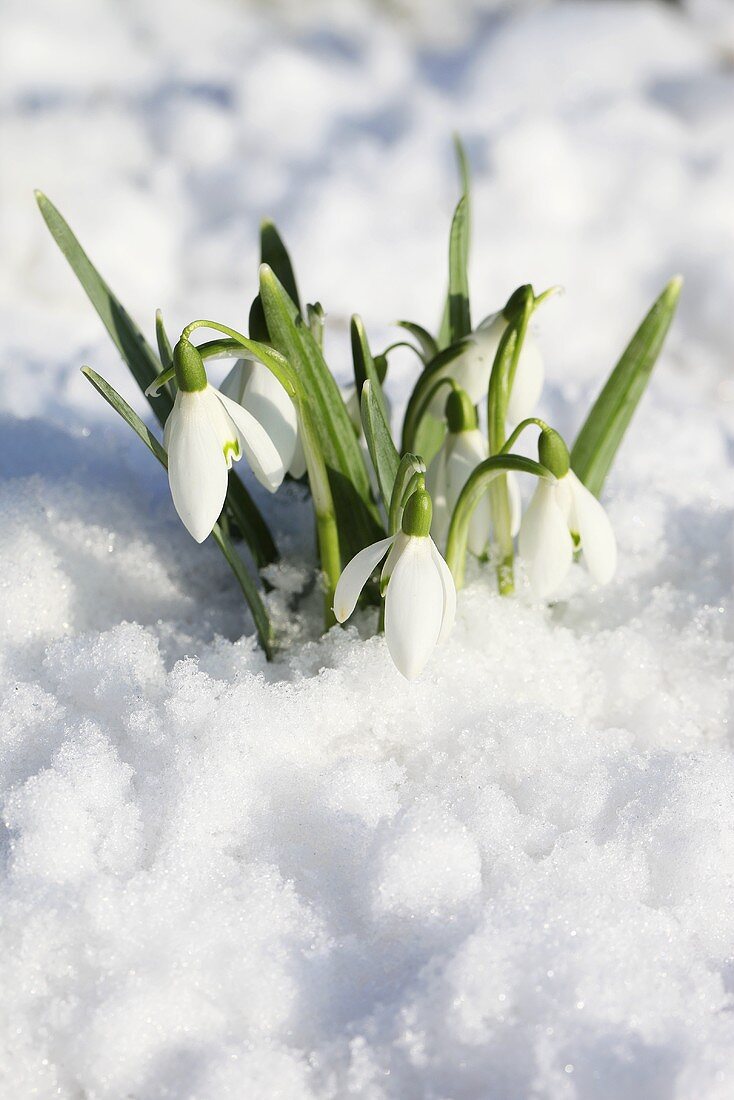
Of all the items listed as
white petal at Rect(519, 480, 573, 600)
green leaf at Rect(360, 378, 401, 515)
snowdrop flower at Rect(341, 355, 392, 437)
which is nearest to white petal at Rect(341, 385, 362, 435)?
snowdrop flower at Rect(341, 355, 392, 437)

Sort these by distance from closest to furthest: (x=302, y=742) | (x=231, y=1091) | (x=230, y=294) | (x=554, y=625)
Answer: (x=231, y=1091) → (x=302, y=742) → (x=554, y=625) → (x=230, y=294)

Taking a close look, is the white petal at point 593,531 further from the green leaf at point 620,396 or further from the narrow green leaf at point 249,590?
the narrow green leaf at point 249,590

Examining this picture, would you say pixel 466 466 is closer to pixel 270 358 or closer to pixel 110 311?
pixel 270 358

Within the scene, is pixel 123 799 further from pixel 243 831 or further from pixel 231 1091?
pixel 231 1091

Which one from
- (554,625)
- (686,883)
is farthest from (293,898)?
(554,625)

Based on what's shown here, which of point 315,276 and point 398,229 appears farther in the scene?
point 398,229

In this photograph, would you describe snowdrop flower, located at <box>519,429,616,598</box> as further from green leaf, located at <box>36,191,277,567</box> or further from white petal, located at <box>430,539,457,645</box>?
green leaf, located at <box>36,191,277,567</box>
